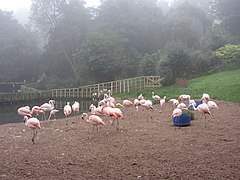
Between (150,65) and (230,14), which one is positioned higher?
(230,14)

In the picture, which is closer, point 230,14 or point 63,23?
point 230,14

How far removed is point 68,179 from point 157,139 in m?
3.08

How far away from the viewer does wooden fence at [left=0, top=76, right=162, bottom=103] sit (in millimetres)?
26453

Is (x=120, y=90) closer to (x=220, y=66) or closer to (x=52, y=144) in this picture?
(x=220, y=66)

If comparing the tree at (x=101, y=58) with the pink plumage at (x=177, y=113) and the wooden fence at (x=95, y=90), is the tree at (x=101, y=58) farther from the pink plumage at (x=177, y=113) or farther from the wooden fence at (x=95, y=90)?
the pink plumage at (x=177, y=113)

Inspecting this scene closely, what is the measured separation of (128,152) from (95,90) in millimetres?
21720

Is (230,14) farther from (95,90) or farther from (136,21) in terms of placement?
(95,90)

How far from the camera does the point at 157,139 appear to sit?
24.9 ft

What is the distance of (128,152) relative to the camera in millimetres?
6527

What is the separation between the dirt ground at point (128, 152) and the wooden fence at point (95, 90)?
1652cm

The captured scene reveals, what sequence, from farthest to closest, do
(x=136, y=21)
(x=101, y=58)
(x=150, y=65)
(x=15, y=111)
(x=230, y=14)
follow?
(x=136, y=21) < (x=230, y=14) < (x=101, y=58) < (x=150, y=65) < (x=15, y=111)

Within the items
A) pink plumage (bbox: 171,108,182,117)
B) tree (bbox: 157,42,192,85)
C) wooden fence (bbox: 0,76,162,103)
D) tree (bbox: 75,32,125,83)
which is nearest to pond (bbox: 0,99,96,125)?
wooden fence (bbox: 0,76,162,103)

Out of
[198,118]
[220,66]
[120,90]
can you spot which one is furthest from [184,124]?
[220,66]

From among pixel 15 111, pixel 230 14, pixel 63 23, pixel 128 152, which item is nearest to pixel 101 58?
pixel 63 23
